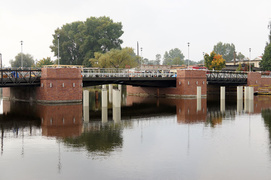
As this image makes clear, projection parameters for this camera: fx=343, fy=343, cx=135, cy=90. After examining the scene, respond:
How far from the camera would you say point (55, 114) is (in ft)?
143

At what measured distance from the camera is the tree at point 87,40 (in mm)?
124375

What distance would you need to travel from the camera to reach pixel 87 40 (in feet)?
403

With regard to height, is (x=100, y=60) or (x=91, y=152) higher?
(x=100, y=60)

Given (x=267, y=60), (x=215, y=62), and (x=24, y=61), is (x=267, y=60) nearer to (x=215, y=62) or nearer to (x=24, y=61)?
(x=215, y=62)

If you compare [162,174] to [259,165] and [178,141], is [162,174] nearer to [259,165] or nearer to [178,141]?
[259,165]

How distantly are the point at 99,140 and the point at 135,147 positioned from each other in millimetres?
3803

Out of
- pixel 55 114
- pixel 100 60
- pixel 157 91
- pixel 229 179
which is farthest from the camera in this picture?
pixel 100 60

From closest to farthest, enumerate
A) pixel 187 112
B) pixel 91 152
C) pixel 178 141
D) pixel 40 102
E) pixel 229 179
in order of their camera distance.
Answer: pixel 229 179 → pixel 91 152 → pixel 178 141 → pixel 187 112 → pixel 40 102

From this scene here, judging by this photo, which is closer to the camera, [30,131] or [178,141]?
[178,141]

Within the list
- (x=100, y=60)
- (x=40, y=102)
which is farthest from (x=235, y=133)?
(x=100, y=60)

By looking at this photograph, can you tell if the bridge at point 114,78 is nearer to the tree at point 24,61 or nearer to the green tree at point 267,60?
the green tree at point 267,60

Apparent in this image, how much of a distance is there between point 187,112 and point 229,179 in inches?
1159

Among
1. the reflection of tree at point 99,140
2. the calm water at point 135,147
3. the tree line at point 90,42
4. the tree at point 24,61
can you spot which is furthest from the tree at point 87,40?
the reflection of tree at point 99,140

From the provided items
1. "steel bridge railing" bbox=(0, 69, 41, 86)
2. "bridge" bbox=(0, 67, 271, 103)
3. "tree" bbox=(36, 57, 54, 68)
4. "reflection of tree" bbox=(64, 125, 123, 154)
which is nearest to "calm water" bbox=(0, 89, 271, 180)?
"reflection of tree" bbox=(64, 125, 123, 154)
